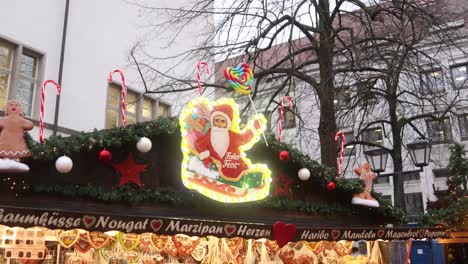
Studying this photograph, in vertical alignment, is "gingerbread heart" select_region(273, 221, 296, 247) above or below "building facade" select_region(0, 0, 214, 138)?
below

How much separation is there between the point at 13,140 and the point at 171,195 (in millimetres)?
2830

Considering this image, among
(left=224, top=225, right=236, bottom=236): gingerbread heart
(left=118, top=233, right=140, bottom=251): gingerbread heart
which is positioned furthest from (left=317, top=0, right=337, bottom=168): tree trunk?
(left=118, top=233, right=140, bottom=251): gingerbread heart

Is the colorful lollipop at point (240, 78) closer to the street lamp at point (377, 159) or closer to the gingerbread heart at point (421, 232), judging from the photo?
the street lamp at point (377, 159)

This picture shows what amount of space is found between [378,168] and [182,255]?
6610 mm

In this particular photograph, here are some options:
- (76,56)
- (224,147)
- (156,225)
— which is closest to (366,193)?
(224,147)

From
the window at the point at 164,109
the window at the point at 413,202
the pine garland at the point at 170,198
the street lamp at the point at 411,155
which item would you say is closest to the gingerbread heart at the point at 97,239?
the pine garland at the point at 170,198

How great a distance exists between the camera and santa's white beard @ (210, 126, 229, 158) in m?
8.68

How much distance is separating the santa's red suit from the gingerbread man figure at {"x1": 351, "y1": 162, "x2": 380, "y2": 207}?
12.2 ft

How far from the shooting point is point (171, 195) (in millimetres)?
8031

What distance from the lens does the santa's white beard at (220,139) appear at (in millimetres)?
8680

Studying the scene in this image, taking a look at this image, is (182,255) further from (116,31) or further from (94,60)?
(116,31)

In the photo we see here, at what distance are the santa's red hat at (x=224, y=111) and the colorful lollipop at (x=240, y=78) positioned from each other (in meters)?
0.42

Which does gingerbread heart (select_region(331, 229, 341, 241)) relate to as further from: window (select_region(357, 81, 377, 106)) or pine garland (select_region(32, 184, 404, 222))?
window (select_region(357, 81, 377, 106))

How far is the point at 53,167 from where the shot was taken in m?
6.92
